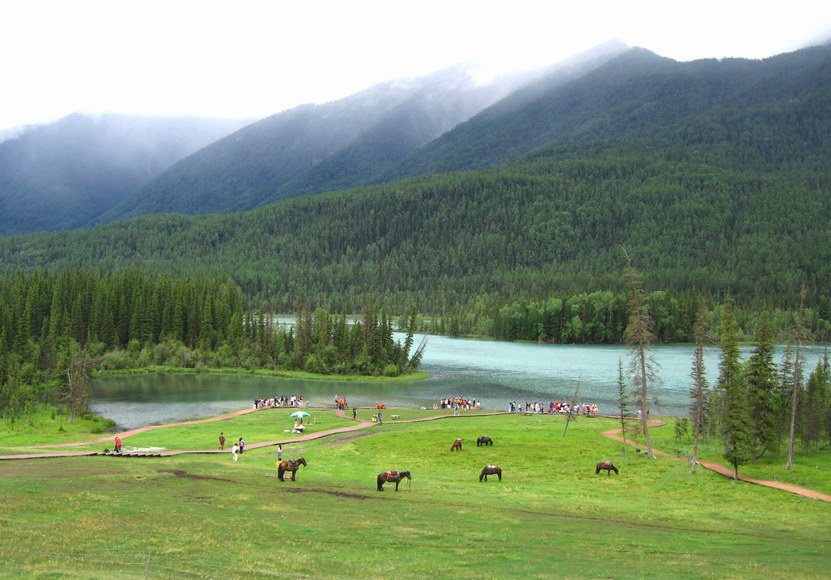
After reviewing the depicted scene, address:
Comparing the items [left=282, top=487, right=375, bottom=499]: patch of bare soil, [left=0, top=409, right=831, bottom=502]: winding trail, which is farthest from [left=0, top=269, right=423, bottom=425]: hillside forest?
[left=282, top=487, right=375, bottom=499]: patch of bare soil

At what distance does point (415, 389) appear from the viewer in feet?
393

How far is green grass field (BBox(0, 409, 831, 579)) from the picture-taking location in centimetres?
2405

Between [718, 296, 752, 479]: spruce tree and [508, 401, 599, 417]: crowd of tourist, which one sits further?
[508, 401, 599, 417]: crowd of tourist

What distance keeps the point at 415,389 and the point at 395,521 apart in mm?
89336

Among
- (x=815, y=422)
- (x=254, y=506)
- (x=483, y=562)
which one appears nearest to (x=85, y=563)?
(x=254, y=506)

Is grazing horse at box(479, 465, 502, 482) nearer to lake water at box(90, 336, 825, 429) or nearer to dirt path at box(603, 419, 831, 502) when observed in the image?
dirt path at box(603, 419, 831, 502)

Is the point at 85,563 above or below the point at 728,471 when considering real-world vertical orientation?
above

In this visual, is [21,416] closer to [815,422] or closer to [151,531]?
[151,531]

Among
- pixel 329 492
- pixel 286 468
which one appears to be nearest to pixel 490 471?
pixel 329 492

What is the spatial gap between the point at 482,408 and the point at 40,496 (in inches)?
2869

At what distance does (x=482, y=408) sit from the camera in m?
99.6

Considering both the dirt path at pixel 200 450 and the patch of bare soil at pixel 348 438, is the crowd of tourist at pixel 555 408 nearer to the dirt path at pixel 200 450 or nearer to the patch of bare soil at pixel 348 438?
the dirt path at pixel 200 450

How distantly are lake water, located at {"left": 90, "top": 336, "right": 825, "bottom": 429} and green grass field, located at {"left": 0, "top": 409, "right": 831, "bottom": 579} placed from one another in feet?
123

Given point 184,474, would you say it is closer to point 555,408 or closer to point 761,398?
point 761,398
